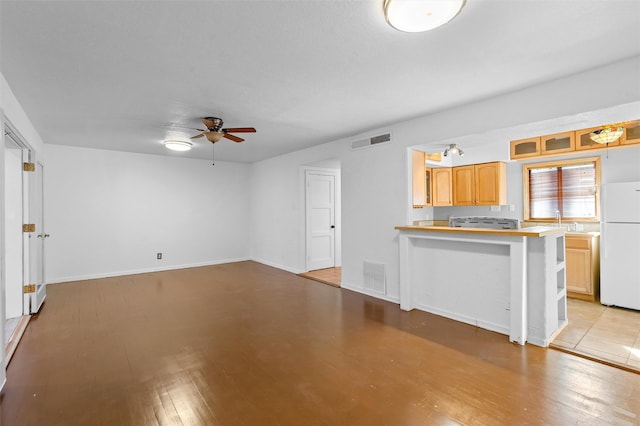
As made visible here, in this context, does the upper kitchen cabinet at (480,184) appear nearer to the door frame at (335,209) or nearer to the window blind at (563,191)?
the window blind at (563,191)

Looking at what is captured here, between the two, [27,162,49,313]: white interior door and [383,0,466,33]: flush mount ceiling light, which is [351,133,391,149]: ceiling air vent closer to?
[383,0,466,33]: flush mount ceiling light

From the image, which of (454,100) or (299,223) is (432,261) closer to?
(454,100)

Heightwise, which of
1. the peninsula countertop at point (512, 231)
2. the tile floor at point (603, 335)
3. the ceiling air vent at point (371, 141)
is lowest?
the tile floor at point (603, 335)

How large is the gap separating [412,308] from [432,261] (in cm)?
68

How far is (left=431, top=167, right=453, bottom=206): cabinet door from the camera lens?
217 inches

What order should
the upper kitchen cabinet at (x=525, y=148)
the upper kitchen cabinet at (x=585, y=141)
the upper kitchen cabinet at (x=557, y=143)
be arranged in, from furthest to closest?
the upper kitchen cabinet at (x=525, y=148) → the upper kitchen cabinet at (x=557, y=143) → the upper kitchen cabinet at (x=585, y=141)

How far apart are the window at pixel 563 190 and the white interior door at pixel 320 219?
358cm

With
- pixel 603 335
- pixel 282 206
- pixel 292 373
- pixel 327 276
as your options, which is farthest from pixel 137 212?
pixel 603 335

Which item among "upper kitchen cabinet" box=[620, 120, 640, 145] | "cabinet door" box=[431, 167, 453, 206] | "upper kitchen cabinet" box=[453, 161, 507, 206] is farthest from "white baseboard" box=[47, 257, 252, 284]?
"upper kitchen cabinet" box=[620, 120, 640, 145]

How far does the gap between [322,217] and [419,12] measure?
5.12 metres

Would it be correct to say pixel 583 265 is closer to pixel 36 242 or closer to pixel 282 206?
pixel 282 206

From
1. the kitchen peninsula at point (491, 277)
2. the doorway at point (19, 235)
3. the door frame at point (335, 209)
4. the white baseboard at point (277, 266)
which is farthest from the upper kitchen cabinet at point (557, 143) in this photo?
the doorway at point (19, 235)

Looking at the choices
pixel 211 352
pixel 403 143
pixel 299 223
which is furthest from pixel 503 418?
pixel 299 223

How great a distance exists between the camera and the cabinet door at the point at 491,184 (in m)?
5.23
